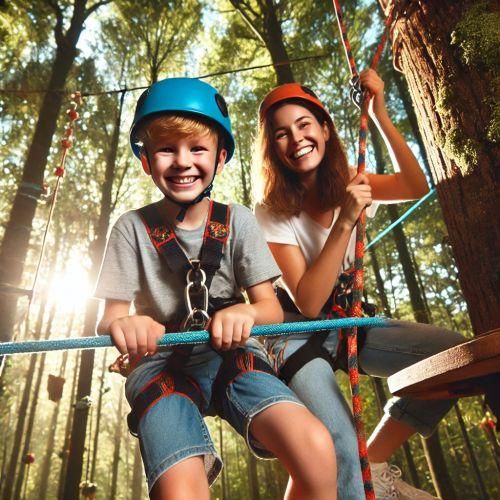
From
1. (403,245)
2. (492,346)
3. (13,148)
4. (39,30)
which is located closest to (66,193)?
(13,148)

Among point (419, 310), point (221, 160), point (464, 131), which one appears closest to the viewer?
point (464, 131)

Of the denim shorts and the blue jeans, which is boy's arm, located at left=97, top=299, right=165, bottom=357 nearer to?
the denim shorts

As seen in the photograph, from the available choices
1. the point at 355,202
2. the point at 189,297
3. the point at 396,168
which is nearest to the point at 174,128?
the point at 189,297

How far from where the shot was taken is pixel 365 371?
215cm

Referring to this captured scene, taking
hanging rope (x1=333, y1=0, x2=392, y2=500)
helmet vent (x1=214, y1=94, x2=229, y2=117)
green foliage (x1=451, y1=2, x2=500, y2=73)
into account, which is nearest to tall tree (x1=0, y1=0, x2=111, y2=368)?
helmet vent (x1=214, y1=94, x2=229, y2=117)

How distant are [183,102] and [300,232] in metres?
0.86

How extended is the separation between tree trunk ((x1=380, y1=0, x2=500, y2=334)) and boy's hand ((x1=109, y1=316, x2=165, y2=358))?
1199 millimetres

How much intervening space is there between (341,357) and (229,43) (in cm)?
975

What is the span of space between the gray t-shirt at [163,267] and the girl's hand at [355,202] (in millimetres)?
365

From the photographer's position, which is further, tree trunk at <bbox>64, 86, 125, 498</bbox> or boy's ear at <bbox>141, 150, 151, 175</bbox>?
tree trunk at <bbox>64, 86, 125, 498</bbox>

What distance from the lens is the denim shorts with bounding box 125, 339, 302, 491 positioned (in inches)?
53.3

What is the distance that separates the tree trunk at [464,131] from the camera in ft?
5.25

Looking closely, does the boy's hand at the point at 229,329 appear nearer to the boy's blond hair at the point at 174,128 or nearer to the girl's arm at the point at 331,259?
the girl's arm at the point at 331,259

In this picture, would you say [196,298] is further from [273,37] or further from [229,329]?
[273,37]
